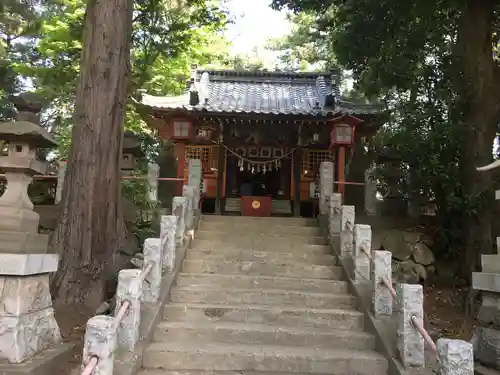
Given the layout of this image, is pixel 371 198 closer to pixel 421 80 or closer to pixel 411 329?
pixel 421 80

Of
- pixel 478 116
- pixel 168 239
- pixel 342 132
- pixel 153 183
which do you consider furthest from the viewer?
pixel 342 132

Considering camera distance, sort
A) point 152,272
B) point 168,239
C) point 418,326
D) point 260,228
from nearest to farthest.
A: point 418,326 < point 152,272 < point 168,239 < point 260,228

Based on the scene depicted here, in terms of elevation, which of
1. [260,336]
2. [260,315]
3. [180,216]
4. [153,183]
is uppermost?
[153,183]

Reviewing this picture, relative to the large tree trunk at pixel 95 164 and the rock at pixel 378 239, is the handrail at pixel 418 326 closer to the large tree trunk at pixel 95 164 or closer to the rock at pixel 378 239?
the rock at pixel 378 239

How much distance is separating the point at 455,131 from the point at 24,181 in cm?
764

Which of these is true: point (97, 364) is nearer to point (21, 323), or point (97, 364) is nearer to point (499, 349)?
point (21, 323)

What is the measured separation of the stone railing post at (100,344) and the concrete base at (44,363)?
856 millimetres

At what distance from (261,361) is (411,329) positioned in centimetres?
177

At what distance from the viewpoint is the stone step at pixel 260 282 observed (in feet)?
23.0

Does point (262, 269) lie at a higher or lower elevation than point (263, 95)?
lower

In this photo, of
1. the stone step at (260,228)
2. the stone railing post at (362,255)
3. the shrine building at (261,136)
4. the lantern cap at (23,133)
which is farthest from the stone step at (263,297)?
the shrine building at (261,136)

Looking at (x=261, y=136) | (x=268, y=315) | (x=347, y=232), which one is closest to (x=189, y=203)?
(x=347, y=232)

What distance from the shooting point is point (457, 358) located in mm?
3680

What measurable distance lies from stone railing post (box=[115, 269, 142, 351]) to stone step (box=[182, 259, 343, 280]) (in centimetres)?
245
